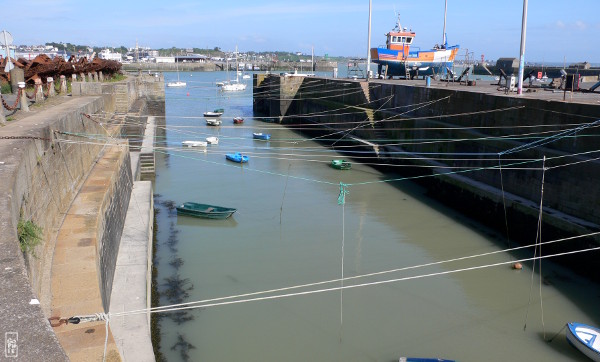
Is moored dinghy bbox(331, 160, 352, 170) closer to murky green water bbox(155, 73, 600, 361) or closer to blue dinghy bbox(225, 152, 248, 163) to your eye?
murky green water bbox(155, 73, 600, 361)

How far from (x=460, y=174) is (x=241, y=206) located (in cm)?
964

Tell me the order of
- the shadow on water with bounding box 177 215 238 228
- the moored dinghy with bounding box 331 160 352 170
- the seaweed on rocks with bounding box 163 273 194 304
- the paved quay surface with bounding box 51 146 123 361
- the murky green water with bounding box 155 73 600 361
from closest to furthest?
the paved quay surface with bounding box 51 146 123 361 < the murky green water with bounding box 155 73 600 361 < the seaweed on rocks with bounding box 163 273 194 304 < the shadow on water with bounding box 177 215 238 228 < the moored dinghy with bounding box 331 160 352 170

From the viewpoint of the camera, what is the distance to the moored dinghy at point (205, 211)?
18.5 metres

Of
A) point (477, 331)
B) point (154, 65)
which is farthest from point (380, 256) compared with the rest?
point (154, 65)

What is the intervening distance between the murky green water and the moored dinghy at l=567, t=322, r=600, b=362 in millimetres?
344

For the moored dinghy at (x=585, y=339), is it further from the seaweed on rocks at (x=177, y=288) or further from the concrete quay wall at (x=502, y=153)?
the seaweed on rocks at (x=177, y=288)

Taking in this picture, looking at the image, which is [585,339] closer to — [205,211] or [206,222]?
[206,222]

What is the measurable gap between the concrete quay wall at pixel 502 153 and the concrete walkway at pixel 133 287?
38.3ft

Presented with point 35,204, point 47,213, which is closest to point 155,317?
point 47,213

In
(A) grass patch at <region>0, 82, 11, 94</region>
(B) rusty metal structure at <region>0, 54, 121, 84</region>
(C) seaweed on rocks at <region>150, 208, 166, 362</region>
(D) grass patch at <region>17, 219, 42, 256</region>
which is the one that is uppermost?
(B) rusty metal structure at <region>0, 54, 121, 84</region>

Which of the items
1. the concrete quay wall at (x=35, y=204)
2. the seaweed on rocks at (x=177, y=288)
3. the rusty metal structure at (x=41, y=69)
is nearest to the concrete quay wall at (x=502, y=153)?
the seaweed on rocks at (x=177, y=288)

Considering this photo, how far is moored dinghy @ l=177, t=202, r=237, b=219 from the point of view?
60.7 feet

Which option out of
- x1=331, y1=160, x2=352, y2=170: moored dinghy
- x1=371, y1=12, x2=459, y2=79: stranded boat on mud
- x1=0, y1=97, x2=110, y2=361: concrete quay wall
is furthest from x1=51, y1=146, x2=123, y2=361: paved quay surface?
x1=371, y1=12, x2=459, y2=79: stranded boat on mud

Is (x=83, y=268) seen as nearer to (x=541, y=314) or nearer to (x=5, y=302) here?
(x=5, y=302)
